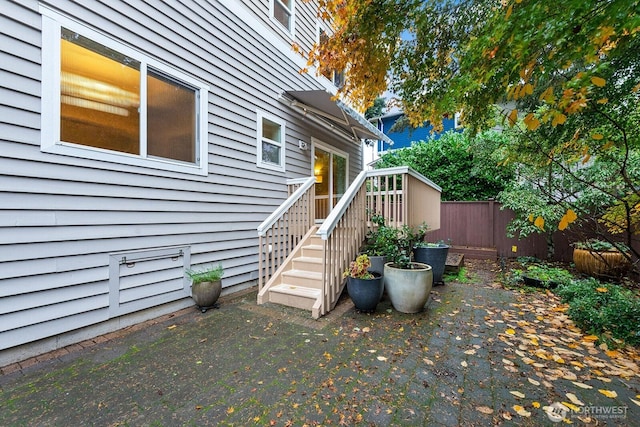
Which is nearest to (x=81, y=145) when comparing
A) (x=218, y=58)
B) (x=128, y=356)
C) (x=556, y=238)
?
(x=128, y=356)

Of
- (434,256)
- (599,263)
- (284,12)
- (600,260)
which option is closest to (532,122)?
(434,256)

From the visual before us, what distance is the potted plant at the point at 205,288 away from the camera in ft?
12.1

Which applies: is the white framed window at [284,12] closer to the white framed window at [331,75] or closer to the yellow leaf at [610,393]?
the white framed window at [331,75]

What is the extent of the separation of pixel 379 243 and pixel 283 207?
164 centimetres

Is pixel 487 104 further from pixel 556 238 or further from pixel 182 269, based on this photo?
pixel 556 238

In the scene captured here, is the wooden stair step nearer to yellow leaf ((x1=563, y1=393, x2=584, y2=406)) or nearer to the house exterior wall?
the house exterior wall

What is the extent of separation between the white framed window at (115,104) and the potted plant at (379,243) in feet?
9.17

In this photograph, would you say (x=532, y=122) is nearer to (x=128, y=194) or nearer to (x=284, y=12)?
(x=128, y=194)

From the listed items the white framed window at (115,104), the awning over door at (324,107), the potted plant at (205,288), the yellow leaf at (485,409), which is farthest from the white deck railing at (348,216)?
the yellow leaf at (485,409)

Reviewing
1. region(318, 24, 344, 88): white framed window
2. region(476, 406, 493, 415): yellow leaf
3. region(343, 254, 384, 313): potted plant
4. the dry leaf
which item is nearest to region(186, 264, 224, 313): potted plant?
region(343, 254, 384, 313): potted plant

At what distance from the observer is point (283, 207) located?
176 inches

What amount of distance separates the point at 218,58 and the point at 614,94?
16.7 feet

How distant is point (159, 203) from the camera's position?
354 centimetres

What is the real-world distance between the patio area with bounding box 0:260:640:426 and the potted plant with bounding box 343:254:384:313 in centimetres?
17
